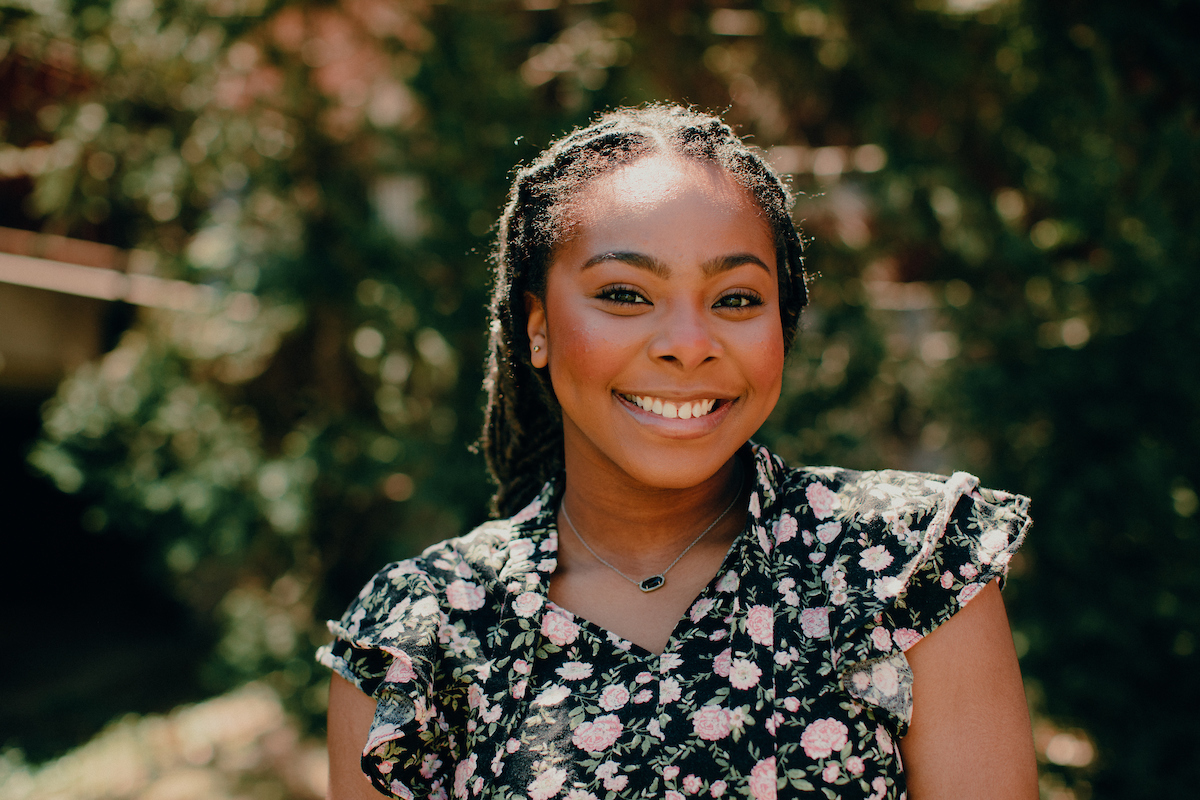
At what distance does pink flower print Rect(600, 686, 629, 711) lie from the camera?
4.70ft

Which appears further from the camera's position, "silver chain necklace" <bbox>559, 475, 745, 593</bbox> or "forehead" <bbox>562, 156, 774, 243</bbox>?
"silver chain necklace" <bbox>559, 475, 745, 593</bbox>

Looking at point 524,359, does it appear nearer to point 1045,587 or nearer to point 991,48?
point 1045,587

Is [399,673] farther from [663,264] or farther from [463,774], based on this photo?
[663,264]

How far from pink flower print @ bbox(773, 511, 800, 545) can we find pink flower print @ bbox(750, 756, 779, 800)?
38cm

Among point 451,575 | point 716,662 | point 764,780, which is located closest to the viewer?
point 764,780

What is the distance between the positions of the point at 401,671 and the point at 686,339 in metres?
0.77

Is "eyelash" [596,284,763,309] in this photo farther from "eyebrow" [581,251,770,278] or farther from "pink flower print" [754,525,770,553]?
"pink flower print" [754,525,770,553]

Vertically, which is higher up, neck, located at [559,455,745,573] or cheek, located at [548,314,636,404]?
cheek, located at [548,314,636,404]

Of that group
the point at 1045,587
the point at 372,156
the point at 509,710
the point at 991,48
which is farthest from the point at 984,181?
the point at 509,710

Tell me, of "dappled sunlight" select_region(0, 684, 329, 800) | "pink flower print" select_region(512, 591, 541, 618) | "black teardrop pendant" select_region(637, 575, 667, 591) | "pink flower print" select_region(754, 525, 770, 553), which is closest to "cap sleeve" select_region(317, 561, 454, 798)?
"pink flower print" select_region(512, 591, 541, 618)

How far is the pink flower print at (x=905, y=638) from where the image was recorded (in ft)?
4.42

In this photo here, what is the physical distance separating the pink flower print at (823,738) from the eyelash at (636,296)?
72 cm

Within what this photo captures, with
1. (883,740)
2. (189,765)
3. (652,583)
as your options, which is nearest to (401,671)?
(652,583)

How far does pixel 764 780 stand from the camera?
4.37 ft
